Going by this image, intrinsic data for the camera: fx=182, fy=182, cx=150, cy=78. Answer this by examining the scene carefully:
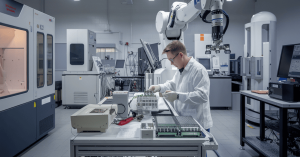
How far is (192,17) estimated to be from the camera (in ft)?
4.83

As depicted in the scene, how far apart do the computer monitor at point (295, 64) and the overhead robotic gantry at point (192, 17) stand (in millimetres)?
917

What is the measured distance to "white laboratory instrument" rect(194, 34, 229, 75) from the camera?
15.4ft

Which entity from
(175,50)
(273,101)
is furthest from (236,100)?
(175,50)

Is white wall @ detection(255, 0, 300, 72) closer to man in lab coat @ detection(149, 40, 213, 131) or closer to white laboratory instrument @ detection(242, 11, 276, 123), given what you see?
white laboratory instrument @ detection(242, 11, 276, 123)

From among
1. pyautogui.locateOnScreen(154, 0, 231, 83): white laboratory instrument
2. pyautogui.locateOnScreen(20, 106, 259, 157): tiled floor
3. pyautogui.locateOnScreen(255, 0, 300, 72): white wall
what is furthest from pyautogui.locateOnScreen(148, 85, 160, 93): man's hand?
pyautogui.locateOnScreen(255, 0, 300, 72): white wall

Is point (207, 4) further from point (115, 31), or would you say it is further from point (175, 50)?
point (115, 31)

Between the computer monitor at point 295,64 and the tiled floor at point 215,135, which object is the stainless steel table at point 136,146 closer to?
the tiled floor at point 215,135

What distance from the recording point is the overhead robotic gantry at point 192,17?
3.51ft

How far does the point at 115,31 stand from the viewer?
21.2 feet

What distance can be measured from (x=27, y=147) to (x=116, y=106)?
1.88 meters

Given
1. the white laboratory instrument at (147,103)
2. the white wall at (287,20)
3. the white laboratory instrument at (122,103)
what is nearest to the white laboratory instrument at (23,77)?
the white laboratory instrument at (122,103)

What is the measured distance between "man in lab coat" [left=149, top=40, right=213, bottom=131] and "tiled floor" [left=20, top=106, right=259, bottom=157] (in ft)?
3.22

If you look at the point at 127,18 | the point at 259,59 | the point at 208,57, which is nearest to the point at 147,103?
the point at 259,59

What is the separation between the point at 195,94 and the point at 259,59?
Result: 2302 mm
